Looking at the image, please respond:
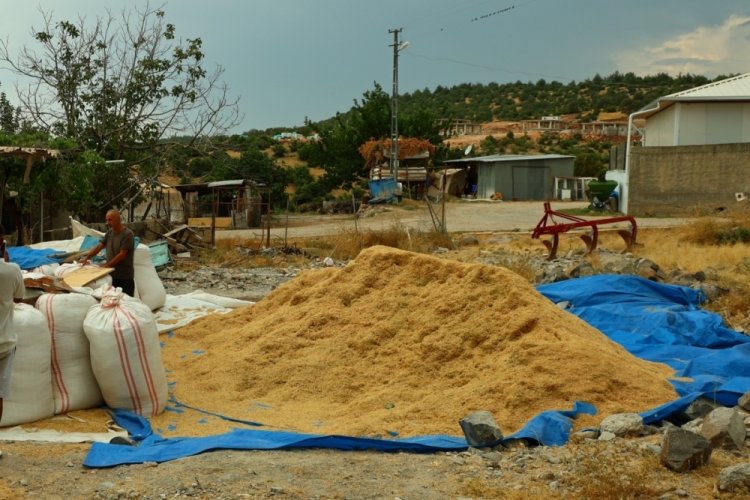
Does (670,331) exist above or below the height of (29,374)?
below

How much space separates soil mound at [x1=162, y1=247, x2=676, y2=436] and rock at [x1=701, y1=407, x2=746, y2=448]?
82cm

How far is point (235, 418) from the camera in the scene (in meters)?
6.12

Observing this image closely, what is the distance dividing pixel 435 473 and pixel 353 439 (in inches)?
25.6

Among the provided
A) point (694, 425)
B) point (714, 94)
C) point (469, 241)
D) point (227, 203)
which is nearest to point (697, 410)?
point (694, 425)

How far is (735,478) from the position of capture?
13.6 ft

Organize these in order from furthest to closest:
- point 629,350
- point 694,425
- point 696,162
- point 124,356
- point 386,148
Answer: point 386,148 < point 696,162 < point 629,350 < point 124,356 < point 694,425

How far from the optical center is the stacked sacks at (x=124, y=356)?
233 inches

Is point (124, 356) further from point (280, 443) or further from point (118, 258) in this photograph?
point (118, 258)

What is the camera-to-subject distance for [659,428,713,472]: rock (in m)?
4.45

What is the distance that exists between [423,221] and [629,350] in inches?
506

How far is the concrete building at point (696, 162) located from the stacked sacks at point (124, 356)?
19471 mm

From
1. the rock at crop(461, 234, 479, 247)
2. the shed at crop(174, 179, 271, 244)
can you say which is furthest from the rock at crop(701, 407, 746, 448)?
the shed at crop(174, 179, 271, 244)

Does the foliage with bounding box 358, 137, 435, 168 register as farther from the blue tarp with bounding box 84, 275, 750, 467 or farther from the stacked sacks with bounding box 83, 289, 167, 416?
the stacked sacks with bounding box 83, 289, 167, 416

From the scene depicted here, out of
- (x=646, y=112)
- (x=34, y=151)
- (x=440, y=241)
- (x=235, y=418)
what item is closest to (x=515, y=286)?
(x=235, y=418)
